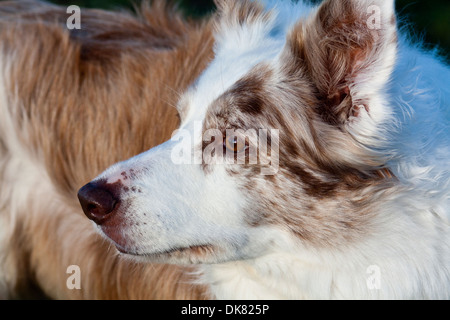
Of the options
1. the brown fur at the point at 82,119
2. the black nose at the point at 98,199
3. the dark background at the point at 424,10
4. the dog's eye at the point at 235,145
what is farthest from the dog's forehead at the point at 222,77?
the dark background at the point at 424,10

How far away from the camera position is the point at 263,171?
2.79 metres

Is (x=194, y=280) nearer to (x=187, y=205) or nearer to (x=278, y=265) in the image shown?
(x=278, y=265)

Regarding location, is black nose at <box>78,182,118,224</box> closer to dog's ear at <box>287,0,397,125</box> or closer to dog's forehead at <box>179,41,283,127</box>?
dog's forehead at <box>179,41,283,127</box>

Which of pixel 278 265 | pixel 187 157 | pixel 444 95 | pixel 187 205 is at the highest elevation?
pixel 444 95

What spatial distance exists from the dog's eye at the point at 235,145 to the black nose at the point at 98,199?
23.0 inches

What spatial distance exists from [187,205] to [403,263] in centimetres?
109

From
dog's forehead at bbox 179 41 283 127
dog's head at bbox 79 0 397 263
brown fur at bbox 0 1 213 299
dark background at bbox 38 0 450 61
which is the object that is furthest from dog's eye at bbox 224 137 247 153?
dark background at bbox 38 0 450 61

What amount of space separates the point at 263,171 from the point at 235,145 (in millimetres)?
180

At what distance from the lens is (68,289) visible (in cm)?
416

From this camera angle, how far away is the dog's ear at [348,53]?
2.44 m

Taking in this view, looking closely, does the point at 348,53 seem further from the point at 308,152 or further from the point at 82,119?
the point at 82,119

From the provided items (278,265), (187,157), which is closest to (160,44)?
(187,157)

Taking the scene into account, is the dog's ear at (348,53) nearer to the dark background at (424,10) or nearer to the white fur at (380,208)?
the white fur at (380,208)
